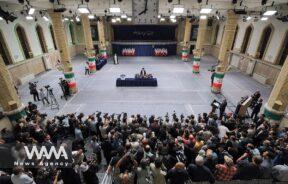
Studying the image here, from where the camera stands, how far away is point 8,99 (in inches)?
310

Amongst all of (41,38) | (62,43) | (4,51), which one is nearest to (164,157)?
(62,43)

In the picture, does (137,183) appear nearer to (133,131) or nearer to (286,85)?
(133,131)

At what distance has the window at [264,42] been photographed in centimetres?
1533

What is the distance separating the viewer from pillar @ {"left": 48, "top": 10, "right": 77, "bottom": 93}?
10977 mm

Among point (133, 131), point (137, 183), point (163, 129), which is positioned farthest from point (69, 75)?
point (137, 183)

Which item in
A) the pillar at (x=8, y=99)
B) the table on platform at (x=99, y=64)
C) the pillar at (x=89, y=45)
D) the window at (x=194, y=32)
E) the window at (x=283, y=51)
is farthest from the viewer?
the window at (x=194, y=32)

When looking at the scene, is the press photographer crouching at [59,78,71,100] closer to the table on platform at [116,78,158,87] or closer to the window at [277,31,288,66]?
the table on platform at [116,78,158,87]

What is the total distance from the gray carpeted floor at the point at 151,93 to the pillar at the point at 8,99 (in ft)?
7.13

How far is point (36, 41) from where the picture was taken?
17.3 meters

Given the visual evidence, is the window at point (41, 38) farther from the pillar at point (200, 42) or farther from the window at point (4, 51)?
the pillar at point (200, 42)

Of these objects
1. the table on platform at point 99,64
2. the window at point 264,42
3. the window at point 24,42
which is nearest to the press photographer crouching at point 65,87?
the table on platform at point 99,64

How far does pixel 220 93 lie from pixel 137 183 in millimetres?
10543

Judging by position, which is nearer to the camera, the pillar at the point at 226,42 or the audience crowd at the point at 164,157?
the audience crowd at the point at 164,157

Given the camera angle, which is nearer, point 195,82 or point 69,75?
point 69,75
